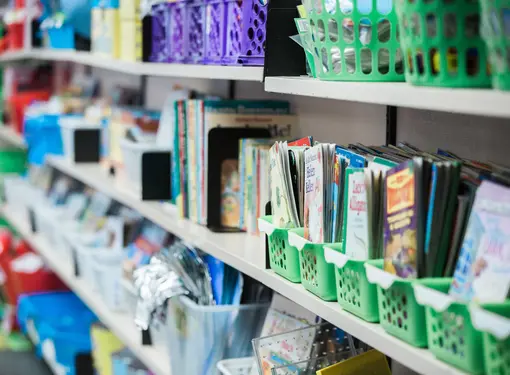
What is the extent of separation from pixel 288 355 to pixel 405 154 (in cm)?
59

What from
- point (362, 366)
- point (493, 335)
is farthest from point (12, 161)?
point (493, 335)

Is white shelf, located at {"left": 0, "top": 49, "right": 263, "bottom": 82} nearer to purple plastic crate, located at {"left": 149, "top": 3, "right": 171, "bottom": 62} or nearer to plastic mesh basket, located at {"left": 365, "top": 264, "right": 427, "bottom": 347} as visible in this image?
purple plastic crate, located at {"left": 149, "top": 3, "right": 171, "bottom": 62}

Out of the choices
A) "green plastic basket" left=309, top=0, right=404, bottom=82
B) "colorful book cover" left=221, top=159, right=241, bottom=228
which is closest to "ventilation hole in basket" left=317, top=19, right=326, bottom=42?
"green plastic basket" left=309, top=0, right=404, bottom=82

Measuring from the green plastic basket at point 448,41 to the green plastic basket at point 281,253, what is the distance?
22.6 inches

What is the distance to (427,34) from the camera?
1.15 meters

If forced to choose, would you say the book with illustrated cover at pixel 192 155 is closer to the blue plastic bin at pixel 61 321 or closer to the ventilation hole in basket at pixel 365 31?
the ventilation hole in basket at pixel 365 31

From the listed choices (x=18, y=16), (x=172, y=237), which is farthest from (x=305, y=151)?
(x=18, y=16)

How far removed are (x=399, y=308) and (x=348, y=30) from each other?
504 millimetres

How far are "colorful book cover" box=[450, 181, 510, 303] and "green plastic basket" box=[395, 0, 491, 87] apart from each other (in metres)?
0.16

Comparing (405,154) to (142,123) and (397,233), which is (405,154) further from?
(142,123)

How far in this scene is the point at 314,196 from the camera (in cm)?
158

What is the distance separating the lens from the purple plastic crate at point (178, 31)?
7.83 ft

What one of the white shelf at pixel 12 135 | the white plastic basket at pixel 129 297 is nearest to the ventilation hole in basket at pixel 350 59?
the white plastic basket at pixel 129 297

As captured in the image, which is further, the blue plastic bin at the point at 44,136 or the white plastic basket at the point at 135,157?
the blue plastic bin at the point at 44,136
